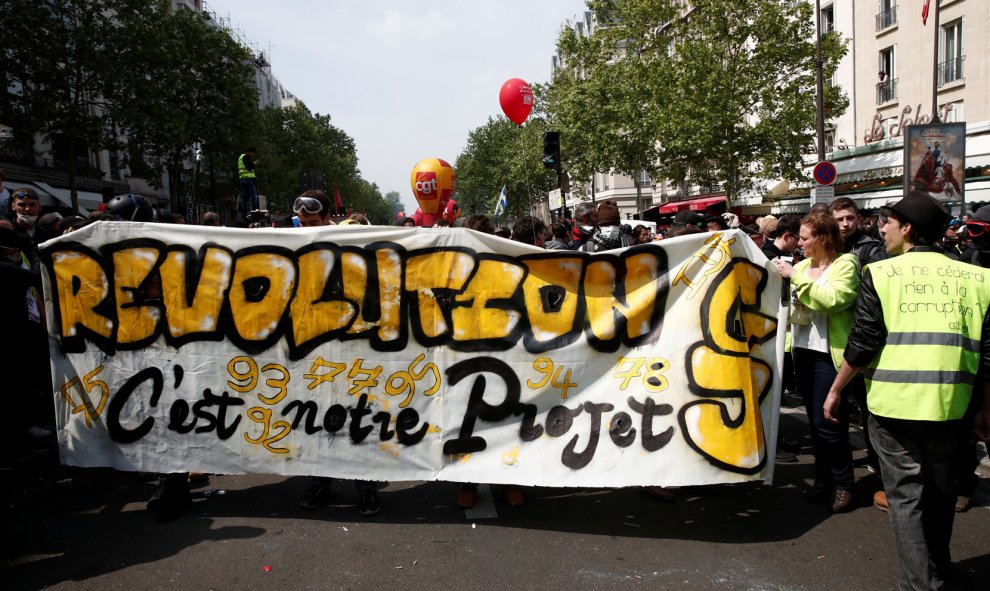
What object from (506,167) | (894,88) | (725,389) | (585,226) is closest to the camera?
(725,389)

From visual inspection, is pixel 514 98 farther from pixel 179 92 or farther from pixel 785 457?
pixel 179 92

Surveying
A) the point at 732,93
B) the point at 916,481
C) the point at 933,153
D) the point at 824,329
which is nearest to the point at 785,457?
the point at 824,329

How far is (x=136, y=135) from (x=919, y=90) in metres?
28.3

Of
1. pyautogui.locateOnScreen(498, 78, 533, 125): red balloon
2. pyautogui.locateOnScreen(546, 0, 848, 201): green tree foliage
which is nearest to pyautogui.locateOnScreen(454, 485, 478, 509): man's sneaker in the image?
pyautogui.locateOnScreen(498, 78, 533, 125): red balloon

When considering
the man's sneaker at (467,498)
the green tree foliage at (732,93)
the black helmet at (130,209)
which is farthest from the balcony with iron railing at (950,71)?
the black helmet at (130,209)

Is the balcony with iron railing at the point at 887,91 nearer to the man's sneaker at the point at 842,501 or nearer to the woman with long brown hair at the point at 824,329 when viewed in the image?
the woman with long brown hair at the point at 824,329

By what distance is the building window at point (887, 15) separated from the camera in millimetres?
25889

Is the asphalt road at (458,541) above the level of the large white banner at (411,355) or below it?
below

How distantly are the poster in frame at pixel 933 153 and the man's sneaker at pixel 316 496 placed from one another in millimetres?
12199

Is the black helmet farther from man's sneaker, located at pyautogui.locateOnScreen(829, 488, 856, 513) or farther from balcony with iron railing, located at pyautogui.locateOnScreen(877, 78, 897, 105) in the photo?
balcony with iron railing, located at pyautogui.locateOnScreen(877, 78, 897, 105)

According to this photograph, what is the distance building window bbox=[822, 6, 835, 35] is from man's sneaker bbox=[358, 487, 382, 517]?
102ft

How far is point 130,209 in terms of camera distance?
17.4 feet

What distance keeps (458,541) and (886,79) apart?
94.9 ft

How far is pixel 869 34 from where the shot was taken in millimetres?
27266
